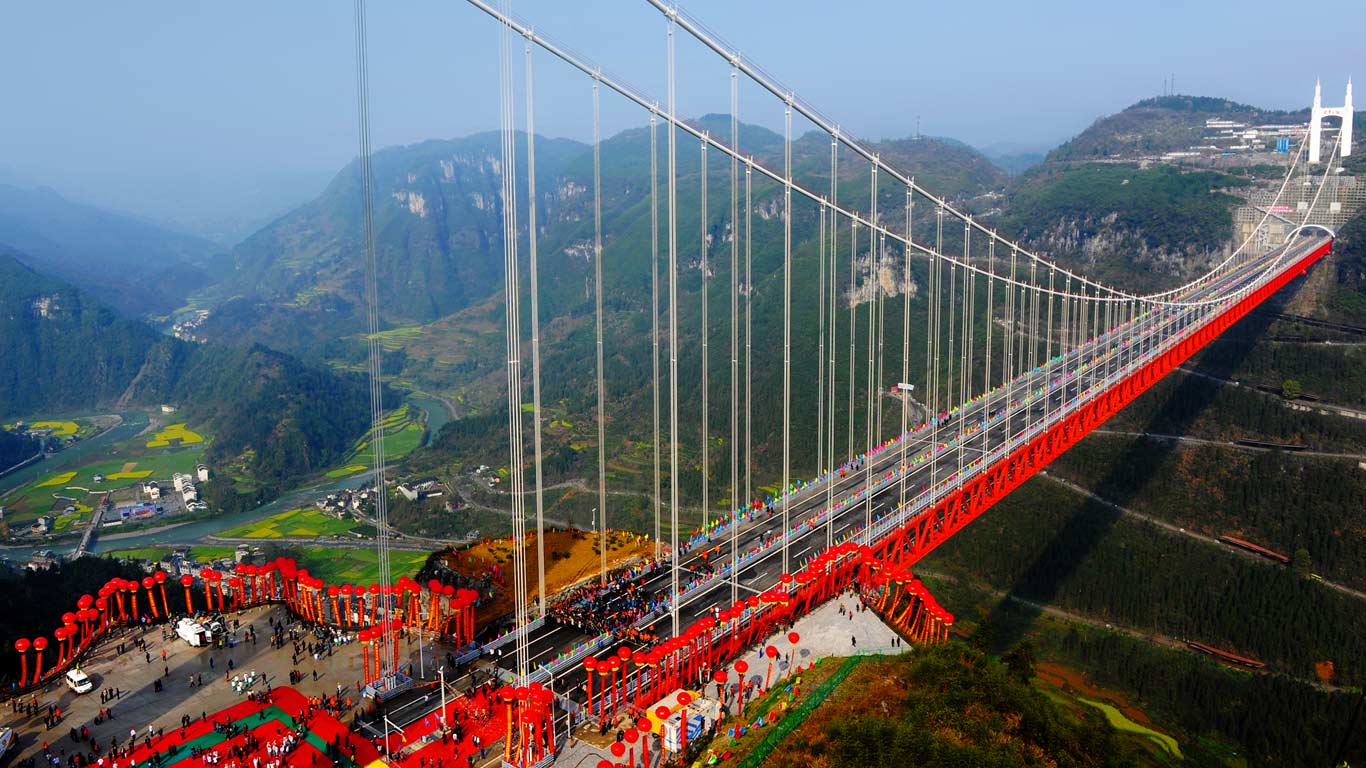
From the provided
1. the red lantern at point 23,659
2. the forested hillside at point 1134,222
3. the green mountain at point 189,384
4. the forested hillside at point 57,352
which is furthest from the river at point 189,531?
the forested hillside at point 1134,222

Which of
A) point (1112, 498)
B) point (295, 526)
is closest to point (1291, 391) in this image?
point (1112, 498)

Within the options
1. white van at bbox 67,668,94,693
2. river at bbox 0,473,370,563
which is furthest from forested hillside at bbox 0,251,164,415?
white van at bbox 67,668,94,693

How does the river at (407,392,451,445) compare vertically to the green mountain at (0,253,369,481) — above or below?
below

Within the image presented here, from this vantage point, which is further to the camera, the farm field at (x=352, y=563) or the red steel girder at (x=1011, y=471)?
the farm field at (x=352, y=563)

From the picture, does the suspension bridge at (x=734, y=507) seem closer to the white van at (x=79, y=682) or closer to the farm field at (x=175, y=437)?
the white van at (x=79, y=682)

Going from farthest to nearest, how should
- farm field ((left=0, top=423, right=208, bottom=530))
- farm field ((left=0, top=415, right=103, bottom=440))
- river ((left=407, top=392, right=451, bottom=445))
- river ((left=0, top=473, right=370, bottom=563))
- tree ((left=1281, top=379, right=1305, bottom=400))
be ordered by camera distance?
river ((left=407, top=392, right=451, bottom=445)) → farm field ((left=0, top=415, right=103, bottom=440)) → farm field ((left=0, top=423, right=208, bottom=530)) → river ((left=0, top=473, right=370, bottom=563)) → tree ((left=1281, top=379, right=1305, bottom=400))

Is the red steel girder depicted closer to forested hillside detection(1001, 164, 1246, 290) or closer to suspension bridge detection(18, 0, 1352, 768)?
suspension bridge detection(18, 0, 1352, 768)

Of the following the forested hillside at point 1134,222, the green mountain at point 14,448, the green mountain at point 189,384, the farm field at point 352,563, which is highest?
the forested hillside at point 1134,222
